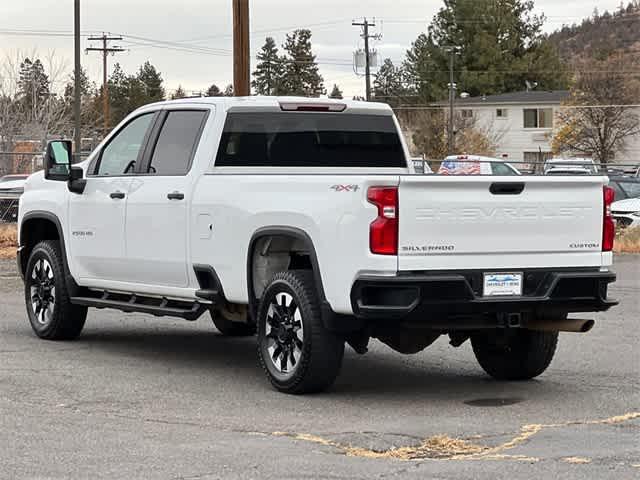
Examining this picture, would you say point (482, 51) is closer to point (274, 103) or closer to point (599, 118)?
point (599, 118)

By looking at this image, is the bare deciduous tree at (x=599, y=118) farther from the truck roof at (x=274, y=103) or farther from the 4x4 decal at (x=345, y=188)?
the 4x4 decal at (x=345, y=188)

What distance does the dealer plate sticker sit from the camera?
8953 mm

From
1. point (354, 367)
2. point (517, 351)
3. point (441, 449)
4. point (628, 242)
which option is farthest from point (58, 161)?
point (628, 242)

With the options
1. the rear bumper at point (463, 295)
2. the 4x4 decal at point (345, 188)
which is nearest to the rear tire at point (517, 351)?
the rear bumper at point (463, 295)

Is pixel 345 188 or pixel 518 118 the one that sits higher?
pixel 518 118

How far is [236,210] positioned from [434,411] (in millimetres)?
2111

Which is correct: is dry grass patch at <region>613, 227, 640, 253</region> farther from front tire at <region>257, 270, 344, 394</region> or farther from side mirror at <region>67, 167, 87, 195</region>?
front tire at <region>257, 270, 344, 394</region>

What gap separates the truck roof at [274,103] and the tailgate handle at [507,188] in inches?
95.7

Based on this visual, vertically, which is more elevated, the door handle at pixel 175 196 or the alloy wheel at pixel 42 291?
the door handle at pixel 175 196

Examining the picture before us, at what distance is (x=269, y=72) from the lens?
131875 mm

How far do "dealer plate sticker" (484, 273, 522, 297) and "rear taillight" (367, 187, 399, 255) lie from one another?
709mm

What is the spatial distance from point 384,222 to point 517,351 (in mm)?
2080

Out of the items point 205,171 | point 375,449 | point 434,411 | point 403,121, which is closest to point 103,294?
point 205,171

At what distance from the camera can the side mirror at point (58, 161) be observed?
11.8m
